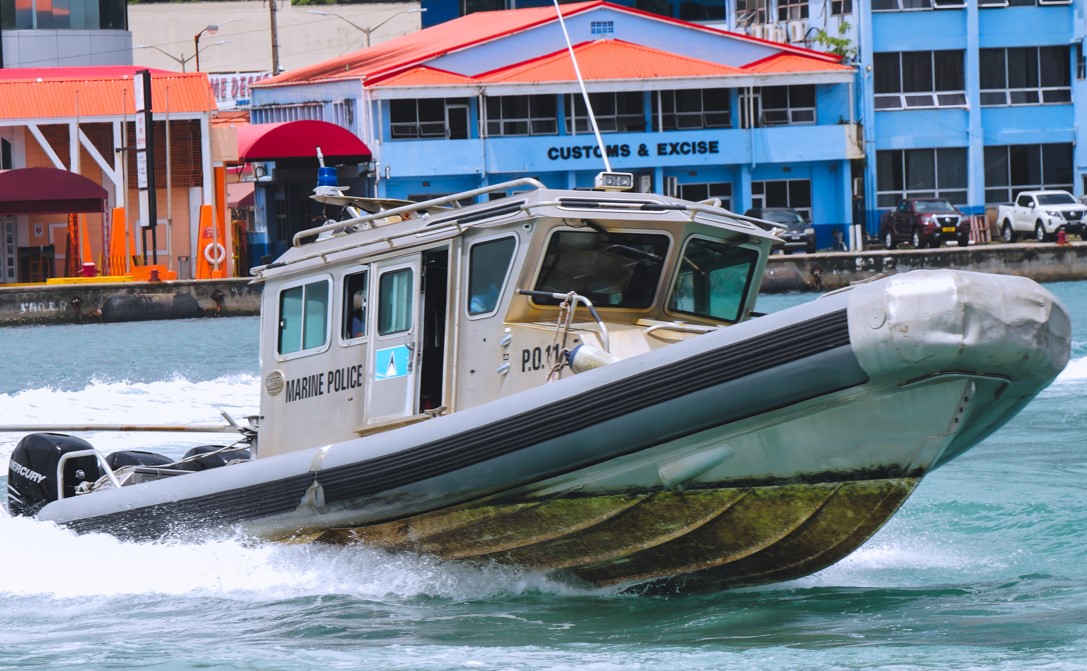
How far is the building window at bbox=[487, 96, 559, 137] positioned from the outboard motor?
3565cm

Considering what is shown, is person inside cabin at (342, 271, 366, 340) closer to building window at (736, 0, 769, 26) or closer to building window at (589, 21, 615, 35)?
building window at (589, 21, 615, 35)

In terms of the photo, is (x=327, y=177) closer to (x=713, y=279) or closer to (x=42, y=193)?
(x=713, y=279)

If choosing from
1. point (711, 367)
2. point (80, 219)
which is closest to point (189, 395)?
point (711, 367)

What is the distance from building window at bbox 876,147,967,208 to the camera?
48.2 m

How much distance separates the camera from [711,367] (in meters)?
7.36

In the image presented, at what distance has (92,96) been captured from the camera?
43719 mm

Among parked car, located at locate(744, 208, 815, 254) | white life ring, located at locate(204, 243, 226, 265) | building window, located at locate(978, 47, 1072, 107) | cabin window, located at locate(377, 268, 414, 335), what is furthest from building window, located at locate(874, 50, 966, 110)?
cabin window, located at locate(377, 268, 414, 335)

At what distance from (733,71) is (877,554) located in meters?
37.8

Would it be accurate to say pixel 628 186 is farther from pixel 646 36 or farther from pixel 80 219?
pixel 646 36

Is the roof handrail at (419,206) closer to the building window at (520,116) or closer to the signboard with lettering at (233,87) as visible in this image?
the building window at (520,116)

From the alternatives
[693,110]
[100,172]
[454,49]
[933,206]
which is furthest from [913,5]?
[100,172]

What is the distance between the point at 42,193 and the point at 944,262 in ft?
72.8

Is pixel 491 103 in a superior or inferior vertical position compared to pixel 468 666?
superior

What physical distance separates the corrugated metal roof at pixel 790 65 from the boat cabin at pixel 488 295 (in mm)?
38709
